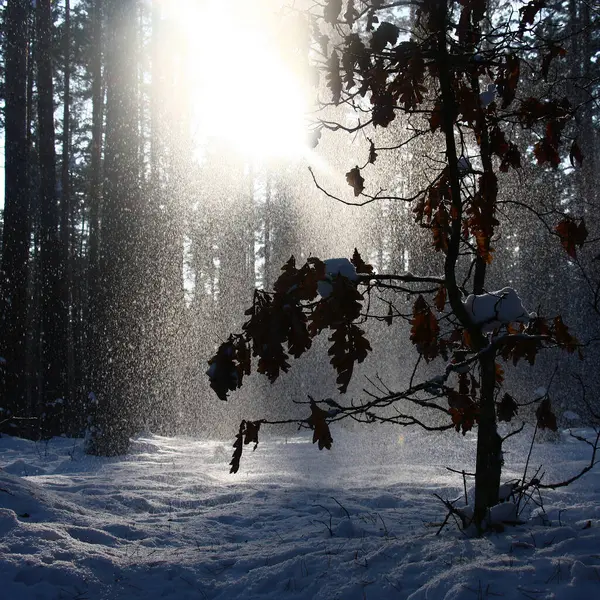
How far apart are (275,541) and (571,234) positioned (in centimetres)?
293

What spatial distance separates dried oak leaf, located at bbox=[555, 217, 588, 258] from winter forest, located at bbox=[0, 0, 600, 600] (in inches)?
0.8

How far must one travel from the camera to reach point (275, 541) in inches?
155

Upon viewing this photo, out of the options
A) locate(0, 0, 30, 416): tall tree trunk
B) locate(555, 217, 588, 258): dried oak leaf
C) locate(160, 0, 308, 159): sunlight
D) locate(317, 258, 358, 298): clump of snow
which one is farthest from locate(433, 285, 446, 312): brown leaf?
locate(0, 0, 30, 416): tall tree trunk

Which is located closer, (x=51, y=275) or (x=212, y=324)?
(x=51, y=275)

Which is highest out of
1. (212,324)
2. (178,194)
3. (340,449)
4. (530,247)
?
(178,194)

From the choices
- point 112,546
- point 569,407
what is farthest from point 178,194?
point 112,546

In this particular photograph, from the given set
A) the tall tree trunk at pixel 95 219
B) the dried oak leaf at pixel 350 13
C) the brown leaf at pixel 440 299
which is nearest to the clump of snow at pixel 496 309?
the brown leaf at pixel 440 299

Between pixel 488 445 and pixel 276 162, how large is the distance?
18833mm

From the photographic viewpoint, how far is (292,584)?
305 cm

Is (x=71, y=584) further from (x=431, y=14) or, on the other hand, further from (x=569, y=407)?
(x=569, y=407)

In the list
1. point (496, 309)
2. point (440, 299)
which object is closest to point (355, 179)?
point (440, 299)

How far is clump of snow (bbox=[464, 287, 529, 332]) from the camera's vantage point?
9.79 feet

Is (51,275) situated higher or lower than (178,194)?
lower

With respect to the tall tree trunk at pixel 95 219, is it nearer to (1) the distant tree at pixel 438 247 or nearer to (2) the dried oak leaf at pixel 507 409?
(1) the distant tree at pixel 438 247
